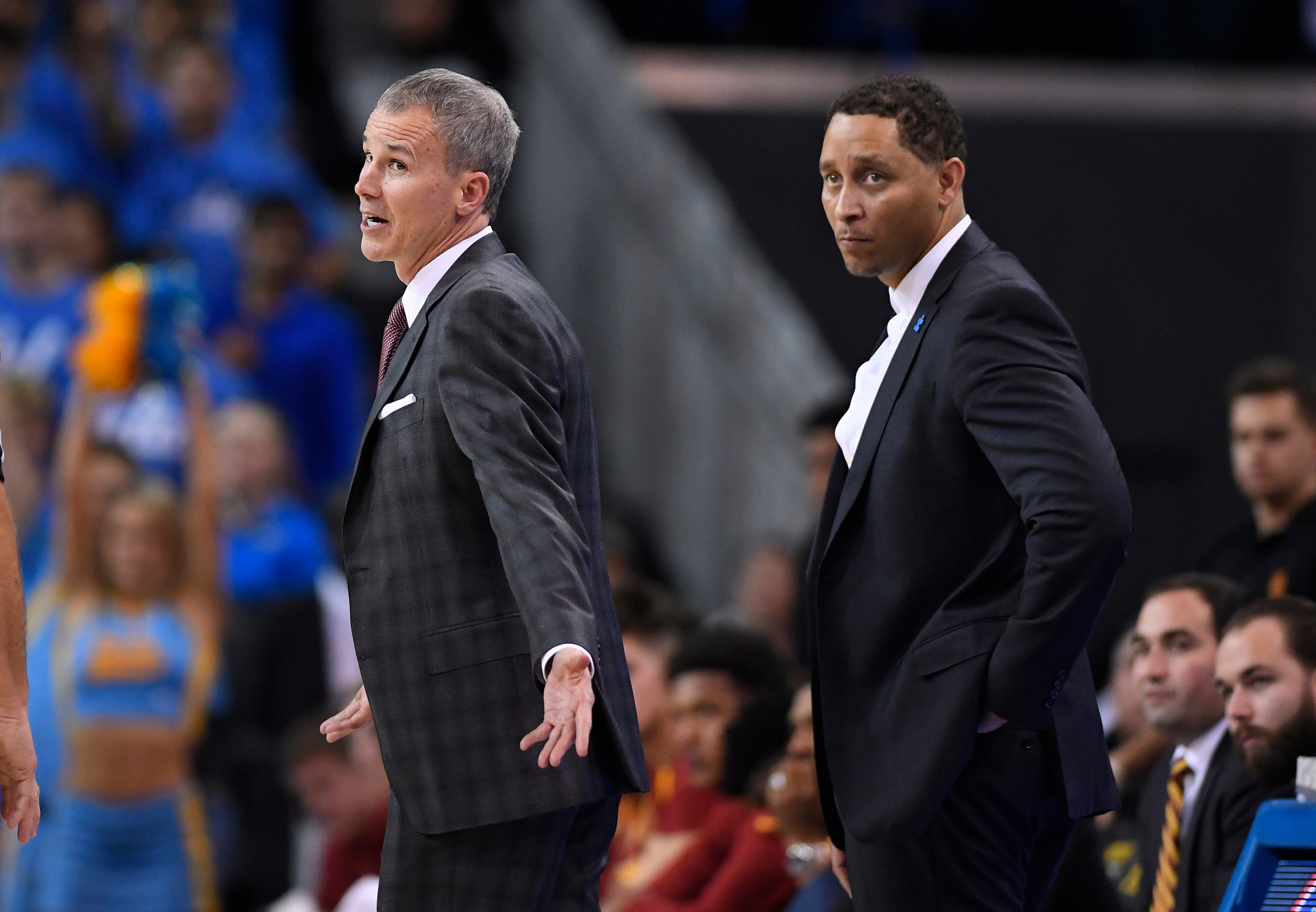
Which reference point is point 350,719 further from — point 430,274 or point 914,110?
point 914,110

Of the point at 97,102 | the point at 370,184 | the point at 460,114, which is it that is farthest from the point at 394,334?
the point at 97,102

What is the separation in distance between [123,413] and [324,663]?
1.44m

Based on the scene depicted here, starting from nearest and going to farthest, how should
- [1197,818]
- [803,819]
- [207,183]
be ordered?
[1197,818] < [803,819] < [207,183]

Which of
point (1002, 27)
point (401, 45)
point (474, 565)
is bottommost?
point (474, 565)

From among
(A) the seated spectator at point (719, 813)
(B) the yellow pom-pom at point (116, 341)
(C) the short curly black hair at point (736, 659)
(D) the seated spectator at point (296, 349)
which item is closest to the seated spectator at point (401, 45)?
(D) the seated spectator at point (296, 349)

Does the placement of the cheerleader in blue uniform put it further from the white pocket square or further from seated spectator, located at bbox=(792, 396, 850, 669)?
the white pocket square

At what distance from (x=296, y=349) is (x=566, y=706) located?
20.6ft

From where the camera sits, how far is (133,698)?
6984 millimetres

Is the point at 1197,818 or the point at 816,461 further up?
the point at 816,461

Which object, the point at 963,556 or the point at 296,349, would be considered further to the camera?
the point at 296,349

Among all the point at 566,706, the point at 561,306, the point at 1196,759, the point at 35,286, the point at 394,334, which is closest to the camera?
the point at 566,706

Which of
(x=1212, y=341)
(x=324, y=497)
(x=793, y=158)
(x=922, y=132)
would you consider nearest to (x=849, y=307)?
(x=793, y=158)

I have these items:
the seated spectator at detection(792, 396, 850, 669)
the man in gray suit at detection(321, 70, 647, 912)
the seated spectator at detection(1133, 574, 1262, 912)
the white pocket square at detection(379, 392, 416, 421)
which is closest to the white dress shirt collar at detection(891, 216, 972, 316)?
the man in gray suit at detection(321, 70, 647, 912)

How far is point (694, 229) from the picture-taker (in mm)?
9992
